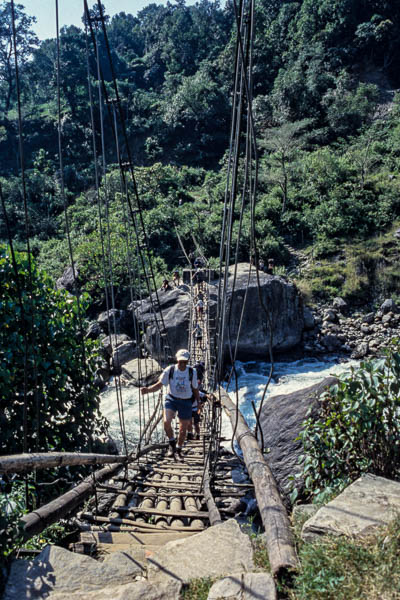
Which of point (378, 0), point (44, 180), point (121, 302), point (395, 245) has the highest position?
point (378, 0)

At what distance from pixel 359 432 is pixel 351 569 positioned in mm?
803

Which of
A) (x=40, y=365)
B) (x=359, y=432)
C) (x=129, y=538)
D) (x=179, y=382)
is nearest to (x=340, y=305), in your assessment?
(x=179, y=382)

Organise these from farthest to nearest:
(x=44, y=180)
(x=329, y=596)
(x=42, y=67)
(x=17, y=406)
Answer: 1. (x=42, y=67)
2. (x=44, y=180)
3. (x=17, y=406)
4. (x=329, y=596)

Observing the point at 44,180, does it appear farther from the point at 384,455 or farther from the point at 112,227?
the point at 384,455

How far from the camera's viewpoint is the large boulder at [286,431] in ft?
10.8

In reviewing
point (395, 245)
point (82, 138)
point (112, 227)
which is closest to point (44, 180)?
point (82, 138)

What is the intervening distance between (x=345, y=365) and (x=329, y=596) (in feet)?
34.6

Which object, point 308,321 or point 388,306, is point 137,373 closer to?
point 308,321

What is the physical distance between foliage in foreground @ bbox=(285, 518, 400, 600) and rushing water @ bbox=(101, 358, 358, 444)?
→ 733cm

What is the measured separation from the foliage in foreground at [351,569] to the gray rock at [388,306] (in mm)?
12498

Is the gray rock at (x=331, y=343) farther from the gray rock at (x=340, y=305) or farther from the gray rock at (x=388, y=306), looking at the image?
the gray rock at (x=388, y=306)

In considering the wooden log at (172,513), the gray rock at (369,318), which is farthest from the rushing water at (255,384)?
the wooden log at (172,513)

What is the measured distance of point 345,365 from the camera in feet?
36.6

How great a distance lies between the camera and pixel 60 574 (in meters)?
1.46
